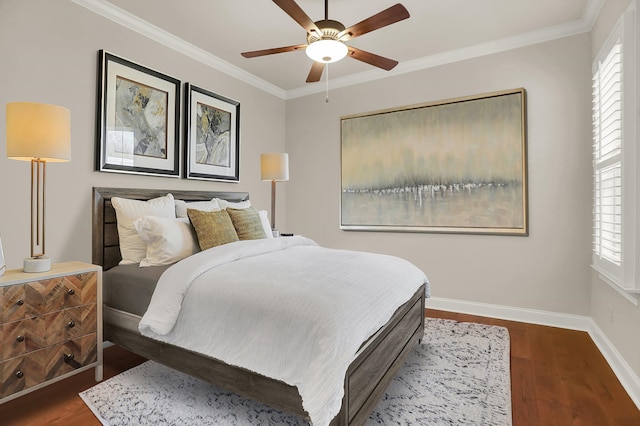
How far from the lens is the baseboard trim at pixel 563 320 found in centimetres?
209

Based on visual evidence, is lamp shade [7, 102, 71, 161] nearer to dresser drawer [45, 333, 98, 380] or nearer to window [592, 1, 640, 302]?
dresser drawer [45, 333, 98, 380]

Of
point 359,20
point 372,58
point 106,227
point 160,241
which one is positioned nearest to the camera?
point 160,241

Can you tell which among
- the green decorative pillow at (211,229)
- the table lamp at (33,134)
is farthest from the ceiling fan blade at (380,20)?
the table lamp at (33,134)

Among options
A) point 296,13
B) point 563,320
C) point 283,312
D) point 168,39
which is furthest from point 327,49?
point 563,320

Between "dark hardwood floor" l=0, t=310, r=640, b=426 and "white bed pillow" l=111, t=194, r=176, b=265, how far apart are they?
2.56 feet

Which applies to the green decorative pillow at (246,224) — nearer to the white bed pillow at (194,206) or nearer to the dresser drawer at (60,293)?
the white bed pillow at (194,206)

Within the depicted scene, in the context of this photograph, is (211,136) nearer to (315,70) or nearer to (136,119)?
(136,119)

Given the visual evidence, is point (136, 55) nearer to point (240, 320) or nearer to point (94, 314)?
point (94, 314)

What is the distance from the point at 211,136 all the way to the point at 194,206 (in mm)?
973

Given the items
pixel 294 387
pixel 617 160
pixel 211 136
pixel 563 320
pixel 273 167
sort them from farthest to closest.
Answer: pixel 273 167
pixel 211 136
pixel 563 320
pixel 617 160
pixel 294 387

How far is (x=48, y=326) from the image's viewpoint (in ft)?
6.20

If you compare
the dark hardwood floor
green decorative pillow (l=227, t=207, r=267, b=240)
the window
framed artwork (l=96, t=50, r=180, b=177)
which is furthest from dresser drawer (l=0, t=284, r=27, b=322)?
the window

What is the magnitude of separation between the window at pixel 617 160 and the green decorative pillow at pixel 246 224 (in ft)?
8.58

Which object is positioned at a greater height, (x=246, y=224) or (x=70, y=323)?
(x=246, y=224)
